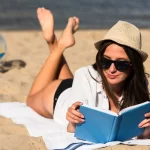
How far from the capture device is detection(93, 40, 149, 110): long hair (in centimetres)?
358

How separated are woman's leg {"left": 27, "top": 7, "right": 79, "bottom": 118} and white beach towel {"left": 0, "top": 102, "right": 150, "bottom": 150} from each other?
0.06 meters

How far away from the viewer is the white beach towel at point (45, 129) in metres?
3.50

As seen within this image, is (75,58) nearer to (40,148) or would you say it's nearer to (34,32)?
(34,32)

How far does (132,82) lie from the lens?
371 cm

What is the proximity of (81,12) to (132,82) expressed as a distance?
4.81m

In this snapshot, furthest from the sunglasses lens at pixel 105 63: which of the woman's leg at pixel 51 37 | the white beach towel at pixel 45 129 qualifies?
the woman's leg at pixel 51 37

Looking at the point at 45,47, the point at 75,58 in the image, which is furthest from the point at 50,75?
the point at 45,47

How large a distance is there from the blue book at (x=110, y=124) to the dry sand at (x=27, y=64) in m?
0.10

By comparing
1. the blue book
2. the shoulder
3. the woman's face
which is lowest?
the blue book

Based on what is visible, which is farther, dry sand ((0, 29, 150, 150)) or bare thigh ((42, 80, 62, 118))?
bare thigh ((42, 80, 62, 118))

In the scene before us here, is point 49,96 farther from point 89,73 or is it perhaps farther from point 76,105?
point 76,105

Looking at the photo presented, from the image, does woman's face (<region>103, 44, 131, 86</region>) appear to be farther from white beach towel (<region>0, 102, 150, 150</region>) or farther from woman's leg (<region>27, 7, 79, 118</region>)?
woman's leg (<region>27, 7, 79, 118</region>)

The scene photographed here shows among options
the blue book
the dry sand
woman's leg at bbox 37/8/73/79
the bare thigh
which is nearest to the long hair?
the blue book

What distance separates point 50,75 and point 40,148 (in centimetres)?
100
